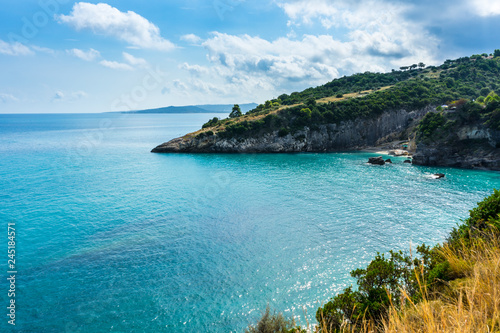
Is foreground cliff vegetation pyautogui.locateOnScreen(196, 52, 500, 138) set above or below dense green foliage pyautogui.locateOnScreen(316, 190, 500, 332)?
above

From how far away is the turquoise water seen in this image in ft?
50.9

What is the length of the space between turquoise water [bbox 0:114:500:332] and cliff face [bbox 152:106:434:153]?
28356 mm

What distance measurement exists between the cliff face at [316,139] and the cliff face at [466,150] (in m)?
24.6

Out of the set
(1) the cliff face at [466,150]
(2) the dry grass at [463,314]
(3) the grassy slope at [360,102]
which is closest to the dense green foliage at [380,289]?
Answer: (2) the dry grass at [463,314]

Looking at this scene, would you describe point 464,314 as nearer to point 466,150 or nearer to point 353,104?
point 466,150

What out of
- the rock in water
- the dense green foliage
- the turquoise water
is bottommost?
the turquoise water

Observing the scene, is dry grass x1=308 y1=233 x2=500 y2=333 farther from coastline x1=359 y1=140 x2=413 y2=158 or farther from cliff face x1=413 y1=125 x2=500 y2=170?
coastline x1=359 y1=140 x2=413 y2=158

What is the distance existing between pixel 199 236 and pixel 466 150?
6133 centimetres

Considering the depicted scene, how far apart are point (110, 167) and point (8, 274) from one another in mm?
40028

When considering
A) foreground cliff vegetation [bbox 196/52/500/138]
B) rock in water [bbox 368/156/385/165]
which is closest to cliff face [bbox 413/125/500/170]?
rock in water [bbox 368/156/385/165]

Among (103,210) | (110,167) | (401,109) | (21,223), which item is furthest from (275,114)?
(21,223)

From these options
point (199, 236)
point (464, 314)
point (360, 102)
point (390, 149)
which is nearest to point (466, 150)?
point (390, 149)

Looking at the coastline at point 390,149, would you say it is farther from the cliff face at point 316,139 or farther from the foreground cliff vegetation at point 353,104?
the foreground cliff vegetation at point 353,104

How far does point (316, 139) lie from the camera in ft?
269
